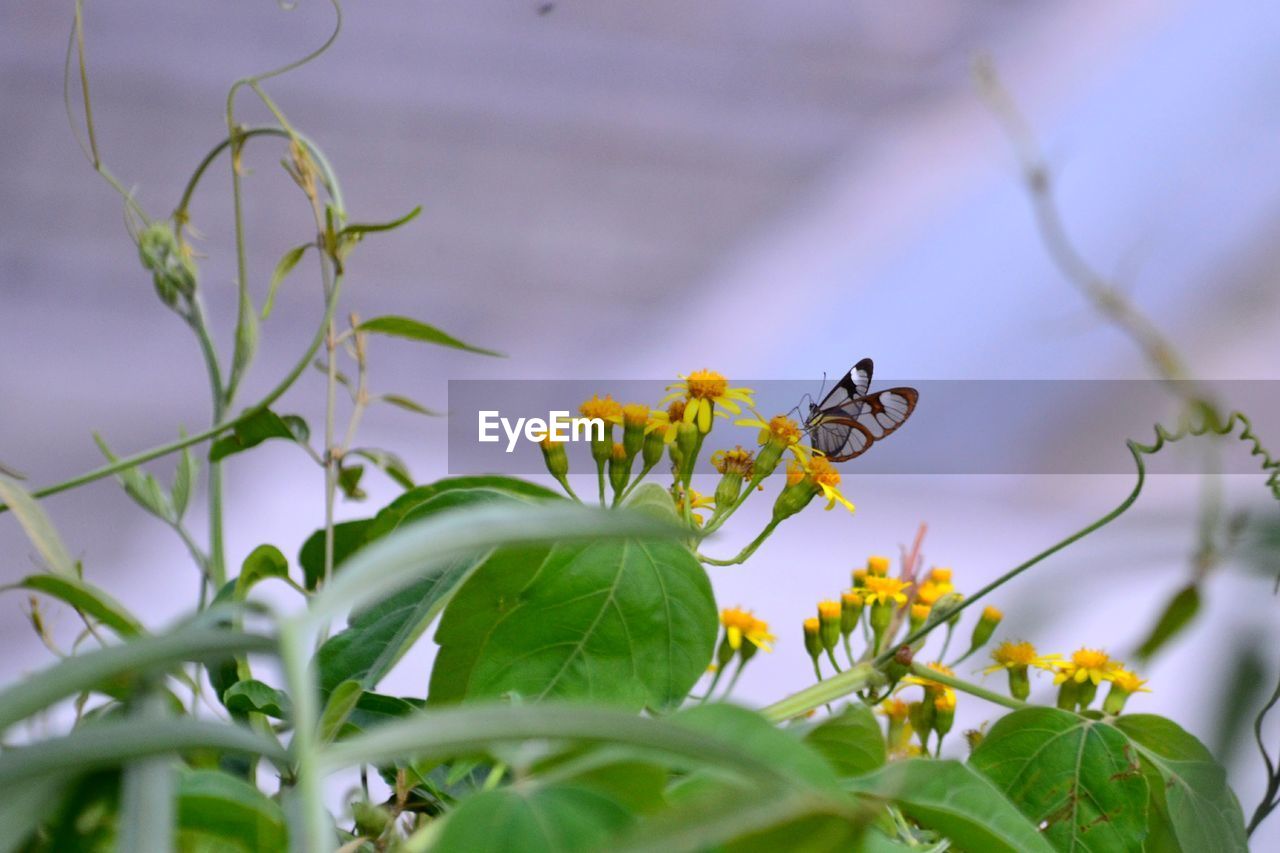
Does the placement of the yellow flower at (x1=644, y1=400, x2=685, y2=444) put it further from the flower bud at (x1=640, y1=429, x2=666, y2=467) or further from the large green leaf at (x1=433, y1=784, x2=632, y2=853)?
the large green leaf at (x1=433, y1=784, x2=632, y2=853)

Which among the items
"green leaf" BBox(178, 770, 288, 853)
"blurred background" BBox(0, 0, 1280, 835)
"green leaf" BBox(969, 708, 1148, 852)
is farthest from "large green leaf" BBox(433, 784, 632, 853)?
"blurred background" BBox(0, 0, 1280, 835)

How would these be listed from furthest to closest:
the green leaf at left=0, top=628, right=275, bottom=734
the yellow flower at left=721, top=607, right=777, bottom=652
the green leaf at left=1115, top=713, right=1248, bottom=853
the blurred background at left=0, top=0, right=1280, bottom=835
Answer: the blurred background at left=0, top=0, right=1280, bottom=835 → the yellow flower at left=721, top=607, right=777, bottom=652 → the green leaf at left=1115, top=713, right=1248, bottom=853 → the green leaf at left=0, top=628, right=275, bottom=734

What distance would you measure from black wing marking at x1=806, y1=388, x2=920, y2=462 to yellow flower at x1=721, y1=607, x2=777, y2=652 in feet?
0.19

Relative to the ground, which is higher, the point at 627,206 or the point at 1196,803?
the point at 627,206

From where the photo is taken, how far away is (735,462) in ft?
0.79

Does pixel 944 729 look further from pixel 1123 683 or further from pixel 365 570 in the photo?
pixel 365 570

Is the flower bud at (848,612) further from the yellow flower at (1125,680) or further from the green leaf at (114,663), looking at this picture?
the green leaf at (114,663)

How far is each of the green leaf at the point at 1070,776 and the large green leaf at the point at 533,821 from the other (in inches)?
4.8

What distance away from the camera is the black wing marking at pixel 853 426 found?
0.26 metres

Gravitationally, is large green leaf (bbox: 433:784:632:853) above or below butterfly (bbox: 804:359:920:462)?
below

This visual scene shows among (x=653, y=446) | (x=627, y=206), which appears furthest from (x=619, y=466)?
(x=627, y=206)

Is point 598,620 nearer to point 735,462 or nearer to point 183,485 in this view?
point 735,462

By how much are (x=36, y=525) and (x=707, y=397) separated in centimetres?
13

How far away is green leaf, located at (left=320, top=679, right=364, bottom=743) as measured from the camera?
13 cm
